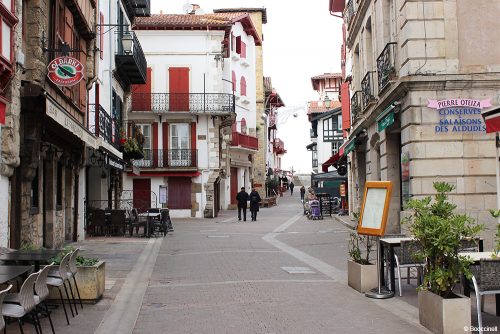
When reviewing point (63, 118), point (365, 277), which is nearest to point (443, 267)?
point (365, 277)

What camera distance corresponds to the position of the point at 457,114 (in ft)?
45.3

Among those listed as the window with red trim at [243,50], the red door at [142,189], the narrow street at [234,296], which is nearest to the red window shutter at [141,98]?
the red door at [142,189]

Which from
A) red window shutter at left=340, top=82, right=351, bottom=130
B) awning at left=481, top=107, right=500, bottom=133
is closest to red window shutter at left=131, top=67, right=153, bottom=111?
red window shutter at left=340, top=82, right=351, bottom=130

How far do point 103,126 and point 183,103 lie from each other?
1422 centimetres

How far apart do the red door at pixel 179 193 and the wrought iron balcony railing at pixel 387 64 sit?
19.5 meters

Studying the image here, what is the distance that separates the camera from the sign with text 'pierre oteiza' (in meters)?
13.7

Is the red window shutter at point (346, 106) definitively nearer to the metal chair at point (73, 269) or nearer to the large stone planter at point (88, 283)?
the large stone planter at point (88, 283)

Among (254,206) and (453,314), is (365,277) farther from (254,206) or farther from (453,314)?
(254,206)

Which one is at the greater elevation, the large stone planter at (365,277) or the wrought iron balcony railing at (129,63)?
the wrought iron balcony railing at (129,63)

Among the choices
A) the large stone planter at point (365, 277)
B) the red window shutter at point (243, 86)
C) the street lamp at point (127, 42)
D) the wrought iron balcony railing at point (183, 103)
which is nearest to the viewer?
the large stone planter at point (365, 277)

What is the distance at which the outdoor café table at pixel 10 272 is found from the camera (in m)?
5.77

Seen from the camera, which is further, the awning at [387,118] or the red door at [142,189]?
the red door at [142,189]

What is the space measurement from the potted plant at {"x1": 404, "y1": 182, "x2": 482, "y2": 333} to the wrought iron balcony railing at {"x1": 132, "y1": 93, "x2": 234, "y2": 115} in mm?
28114

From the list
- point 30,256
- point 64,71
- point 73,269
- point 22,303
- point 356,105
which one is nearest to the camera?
point 22,303
